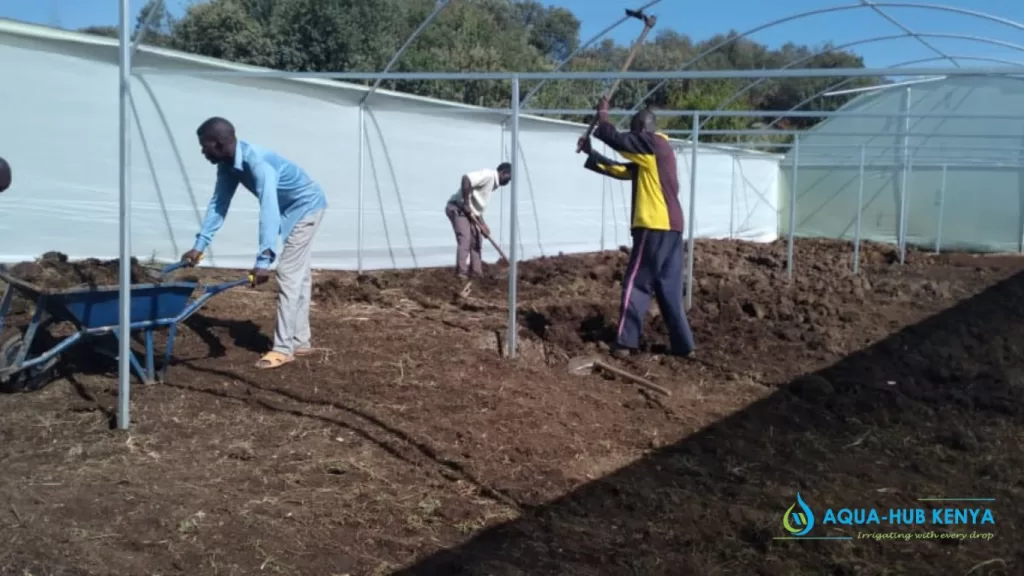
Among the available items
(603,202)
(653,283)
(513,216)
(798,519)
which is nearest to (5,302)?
(513,216)

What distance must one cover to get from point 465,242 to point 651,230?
14.4 feet

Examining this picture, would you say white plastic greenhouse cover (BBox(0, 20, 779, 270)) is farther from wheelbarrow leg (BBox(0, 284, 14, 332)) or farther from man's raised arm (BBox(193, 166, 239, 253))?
wheelbarrow leg (BBox(0, 284, 14, 332))

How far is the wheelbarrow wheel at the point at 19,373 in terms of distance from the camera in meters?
5.13

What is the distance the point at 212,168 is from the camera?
9.59 metres

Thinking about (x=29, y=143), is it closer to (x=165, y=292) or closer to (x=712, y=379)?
(x=165, y=292)

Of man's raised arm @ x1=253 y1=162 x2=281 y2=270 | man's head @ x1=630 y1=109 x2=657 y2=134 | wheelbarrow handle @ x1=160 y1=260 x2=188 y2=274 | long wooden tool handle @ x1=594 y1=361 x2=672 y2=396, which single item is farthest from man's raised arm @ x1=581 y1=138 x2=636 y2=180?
wheelbarrow handle @ x1=160 y1=260 x2=188 y2=274

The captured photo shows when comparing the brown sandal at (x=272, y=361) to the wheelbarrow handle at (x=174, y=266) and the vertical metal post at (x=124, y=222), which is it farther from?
the vertical metal post at (x=124, y=222)

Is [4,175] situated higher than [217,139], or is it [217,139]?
[217,139]

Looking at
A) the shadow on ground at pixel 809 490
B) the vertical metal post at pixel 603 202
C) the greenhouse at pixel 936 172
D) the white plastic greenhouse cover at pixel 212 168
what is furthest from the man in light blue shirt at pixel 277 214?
the greenhouse at pixel 936 172

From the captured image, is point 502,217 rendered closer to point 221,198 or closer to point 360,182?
point 360,182

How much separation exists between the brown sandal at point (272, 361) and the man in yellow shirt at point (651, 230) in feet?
8.22

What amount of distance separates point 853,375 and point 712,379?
3.73 feet

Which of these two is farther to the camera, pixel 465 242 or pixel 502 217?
pixel 502 217

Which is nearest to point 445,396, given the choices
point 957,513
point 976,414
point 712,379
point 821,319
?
point 712,379
